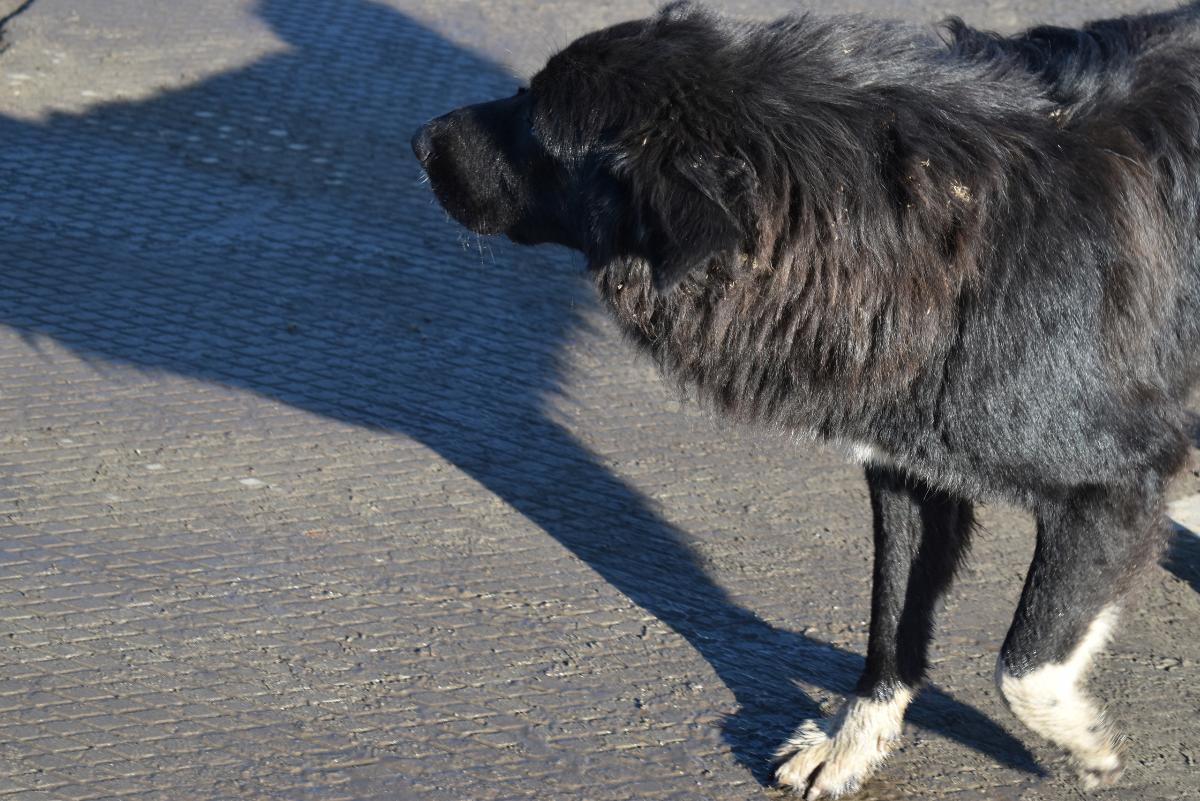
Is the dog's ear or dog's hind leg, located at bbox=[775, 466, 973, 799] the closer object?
the dog's ear

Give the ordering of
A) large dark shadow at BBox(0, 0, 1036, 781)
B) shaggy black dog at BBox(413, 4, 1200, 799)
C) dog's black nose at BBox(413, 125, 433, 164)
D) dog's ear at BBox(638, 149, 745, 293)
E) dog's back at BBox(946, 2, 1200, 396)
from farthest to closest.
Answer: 1. large dark shadow at BBox(0, 0, 1036, 781)
2. dog's black nose at BBox(413, 125, 433, 164)
3. dog's back at BBox(946, 2, 1200, 396)
4. shaggy black dog at BBox(413, 4, 1200, 799)
5. dog's ear at BBox(638, 149, 745, 293)

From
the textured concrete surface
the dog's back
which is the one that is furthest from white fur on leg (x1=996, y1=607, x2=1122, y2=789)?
the dog's back

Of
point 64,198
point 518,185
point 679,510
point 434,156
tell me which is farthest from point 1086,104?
point 64,198

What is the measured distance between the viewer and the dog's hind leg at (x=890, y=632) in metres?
3.57

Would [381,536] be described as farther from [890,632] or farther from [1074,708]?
[1074,708]

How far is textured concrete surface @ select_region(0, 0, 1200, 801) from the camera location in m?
3.55

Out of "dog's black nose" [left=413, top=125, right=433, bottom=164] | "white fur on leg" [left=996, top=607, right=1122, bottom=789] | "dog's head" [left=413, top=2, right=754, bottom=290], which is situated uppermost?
"dog's head" [left=413, top=2, right=754, bottom=290]

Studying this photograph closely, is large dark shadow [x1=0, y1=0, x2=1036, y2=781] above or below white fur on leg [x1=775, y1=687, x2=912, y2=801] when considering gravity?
below

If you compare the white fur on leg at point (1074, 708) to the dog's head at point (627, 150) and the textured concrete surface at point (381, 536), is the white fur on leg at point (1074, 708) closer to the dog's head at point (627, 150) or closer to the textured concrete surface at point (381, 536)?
the textured concrete surface at point (381, 536)

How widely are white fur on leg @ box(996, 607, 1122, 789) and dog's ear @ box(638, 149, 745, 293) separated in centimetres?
127

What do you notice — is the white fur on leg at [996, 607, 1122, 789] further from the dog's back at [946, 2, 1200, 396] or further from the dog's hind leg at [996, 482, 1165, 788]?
the dog's back at [946, 2, 1200, 396]

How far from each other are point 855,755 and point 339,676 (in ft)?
4.58

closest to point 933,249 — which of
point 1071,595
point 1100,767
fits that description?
point 1071,595

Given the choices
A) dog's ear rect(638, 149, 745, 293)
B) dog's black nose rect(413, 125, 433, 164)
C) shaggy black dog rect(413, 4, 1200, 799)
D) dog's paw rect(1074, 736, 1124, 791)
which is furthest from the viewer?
dog's black nose rect(413, 125, 433, 164)
